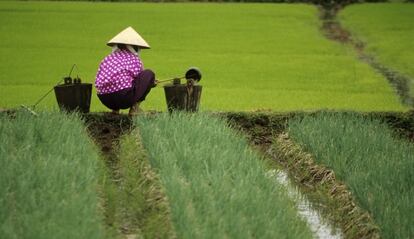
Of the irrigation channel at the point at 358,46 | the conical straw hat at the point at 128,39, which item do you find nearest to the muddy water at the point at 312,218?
the conical straw hat at the point at 128,39

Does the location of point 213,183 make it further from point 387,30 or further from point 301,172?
point 387,30

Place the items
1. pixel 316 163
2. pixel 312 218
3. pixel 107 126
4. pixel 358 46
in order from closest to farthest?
pixel 312 218 → pixel 316 163 → pixel 107 126 → pixel 358 46

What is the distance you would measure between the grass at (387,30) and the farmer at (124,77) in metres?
3.50

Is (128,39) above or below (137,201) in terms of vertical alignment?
above

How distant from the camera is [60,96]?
6539mm

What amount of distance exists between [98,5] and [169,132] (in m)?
10.5

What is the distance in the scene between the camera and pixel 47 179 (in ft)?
13.4

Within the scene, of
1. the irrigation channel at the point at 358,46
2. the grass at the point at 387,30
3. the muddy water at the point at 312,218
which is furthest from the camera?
the grass at the point at 387,30

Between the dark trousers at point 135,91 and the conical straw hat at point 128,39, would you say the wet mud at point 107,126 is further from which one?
the conical straw hat at point 128,39

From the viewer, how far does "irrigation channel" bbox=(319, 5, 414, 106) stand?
8703mm

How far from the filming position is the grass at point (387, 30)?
34.9 feet

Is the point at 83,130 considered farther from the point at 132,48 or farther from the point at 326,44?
the point at 326,44

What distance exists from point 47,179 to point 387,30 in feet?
32.8

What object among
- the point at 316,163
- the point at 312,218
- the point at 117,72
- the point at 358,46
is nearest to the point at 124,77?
the point at 117,72
